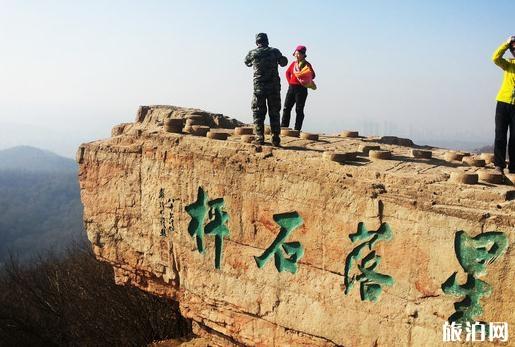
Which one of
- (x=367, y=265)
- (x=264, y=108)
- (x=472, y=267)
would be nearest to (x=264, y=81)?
(x=264, y=108)

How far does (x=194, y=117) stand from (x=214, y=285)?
277 cm

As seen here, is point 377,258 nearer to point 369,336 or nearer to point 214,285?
point 369,336

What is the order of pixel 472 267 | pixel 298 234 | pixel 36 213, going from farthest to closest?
pixel 36 213 < pixel 298 234 < pixel 472 267

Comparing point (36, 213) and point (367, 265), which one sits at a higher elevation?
point (367, 265)

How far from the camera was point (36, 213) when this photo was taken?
8225 centimetres

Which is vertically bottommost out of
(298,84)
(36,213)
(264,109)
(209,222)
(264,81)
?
(36,213)

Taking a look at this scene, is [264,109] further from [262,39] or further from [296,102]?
[296,102]

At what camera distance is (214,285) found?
6609 mm

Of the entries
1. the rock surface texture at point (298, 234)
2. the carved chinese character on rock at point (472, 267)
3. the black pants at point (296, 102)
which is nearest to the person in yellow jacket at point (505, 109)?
the rock surface texture at point (298, 234)

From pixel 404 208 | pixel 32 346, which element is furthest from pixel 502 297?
pixel 32 346

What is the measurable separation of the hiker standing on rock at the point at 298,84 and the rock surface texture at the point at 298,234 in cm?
127

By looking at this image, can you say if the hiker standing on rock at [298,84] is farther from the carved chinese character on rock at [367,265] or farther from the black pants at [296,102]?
the carved chinese character on rock at [367,265]

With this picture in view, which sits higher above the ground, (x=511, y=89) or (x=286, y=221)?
(x=511, y=89)

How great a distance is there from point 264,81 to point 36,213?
84.1m
